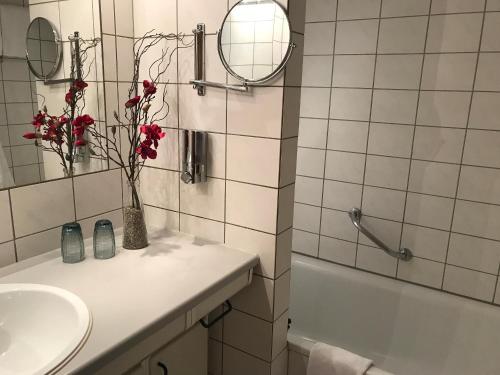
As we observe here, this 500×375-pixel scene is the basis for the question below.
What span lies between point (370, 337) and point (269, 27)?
1.66 metres

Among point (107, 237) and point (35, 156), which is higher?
point (35, 156)

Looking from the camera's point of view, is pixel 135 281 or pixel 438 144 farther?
pixel 438 144

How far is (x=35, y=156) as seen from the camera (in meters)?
1.21

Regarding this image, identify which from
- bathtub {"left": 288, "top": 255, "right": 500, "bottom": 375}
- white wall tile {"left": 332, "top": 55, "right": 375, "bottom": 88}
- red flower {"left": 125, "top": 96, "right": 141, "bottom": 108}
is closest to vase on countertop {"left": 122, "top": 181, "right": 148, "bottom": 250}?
red flower {"left": 125, "top": 96, "right": 141, "bottom": 108}

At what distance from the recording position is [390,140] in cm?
199

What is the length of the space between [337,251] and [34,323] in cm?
161

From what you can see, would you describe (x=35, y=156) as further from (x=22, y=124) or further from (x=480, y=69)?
(x=480, y=69)

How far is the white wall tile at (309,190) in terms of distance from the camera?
2.26 metres

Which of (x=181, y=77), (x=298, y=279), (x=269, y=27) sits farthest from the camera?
(x=298, y=279)

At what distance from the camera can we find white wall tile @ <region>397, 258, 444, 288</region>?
2.00m

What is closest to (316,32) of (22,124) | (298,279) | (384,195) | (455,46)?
(455,46)

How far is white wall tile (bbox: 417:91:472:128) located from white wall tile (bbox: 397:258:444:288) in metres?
0.68

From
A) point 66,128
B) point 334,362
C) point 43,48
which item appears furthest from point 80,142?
point 334,362

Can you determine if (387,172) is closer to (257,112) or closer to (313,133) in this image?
(313,133)
